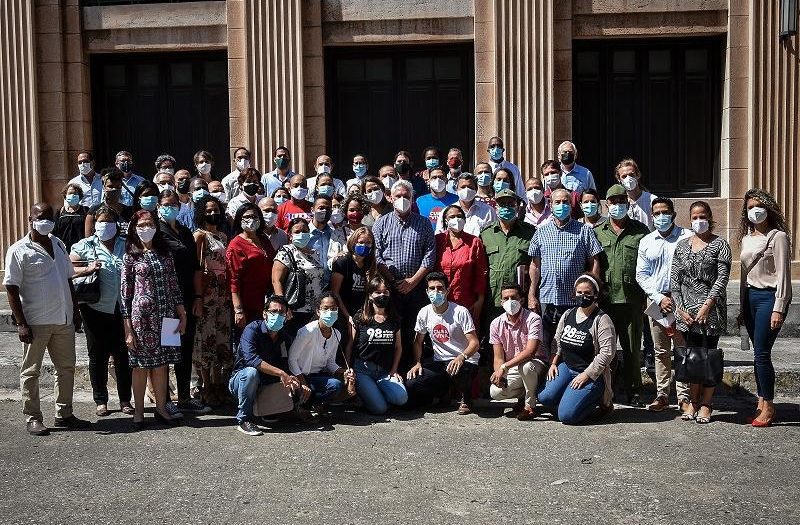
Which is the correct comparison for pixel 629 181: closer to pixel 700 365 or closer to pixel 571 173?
pixel 571 173

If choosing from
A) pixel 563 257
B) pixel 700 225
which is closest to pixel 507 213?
pixel 563 257

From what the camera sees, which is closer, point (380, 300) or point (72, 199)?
point (380, 300)

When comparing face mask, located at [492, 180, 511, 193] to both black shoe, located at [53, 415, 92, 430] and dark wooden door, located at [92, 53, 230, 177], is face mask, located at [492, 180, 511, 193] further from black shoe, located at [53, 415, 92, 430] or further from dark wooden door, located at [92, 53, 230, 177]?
dark wooden door, located at [92, 53, 230, 177]

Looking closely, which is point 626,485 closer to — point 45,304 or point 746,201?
point 746,201

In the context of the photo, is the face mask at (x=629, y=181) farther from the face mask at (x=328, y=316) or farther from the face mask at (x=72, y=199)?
the face mask at (x=72, y=199)

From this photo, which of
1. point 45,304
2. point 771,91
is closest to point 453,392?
point 45,304

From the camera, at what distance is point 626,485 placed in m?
6.76

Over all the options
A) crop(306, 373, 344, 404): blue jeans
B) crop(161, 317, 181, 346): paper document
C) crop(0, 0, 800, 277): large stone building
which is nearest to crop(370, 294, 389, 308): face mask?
crop(306, 373, 344, 404): blue jeans

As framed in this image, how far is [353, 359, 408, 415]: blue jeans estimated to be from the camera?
9.12 m

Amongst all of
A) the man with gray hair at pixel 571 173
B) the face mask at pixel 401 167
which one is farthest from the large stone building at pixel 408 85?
the face mask at pixel 401 167

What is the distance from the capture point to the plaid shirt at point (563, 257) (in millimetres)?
9242

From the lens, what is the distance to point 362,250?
9555 mm

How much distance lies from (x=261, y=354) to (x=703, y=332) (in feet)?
12.4

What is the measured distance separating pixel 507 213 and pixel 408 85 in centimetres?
651
